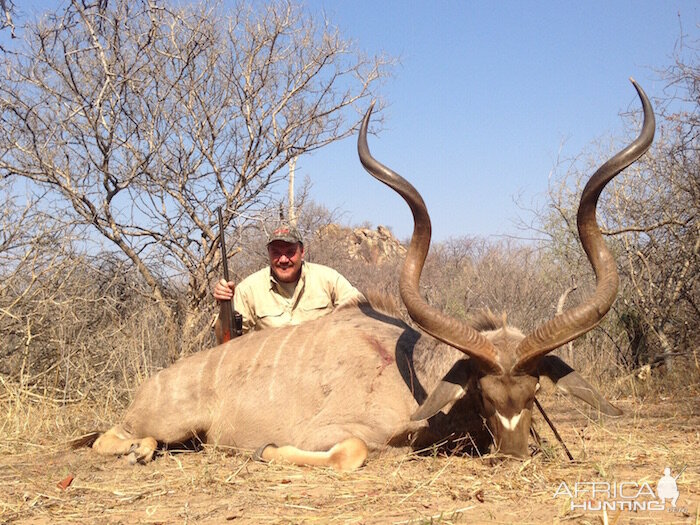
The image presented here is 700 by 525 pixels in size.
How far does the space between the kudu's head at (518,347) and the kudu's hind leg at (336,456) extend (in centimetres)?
29

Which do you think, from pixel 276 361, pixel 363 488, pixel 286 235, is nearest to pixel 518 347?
pixel 363 488

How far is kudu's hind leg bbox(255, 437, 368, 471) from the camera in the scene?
322 centimetres

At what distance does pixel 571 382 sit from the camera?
327 cm

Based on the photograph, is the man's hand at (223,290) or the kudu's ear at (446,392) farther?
the man's hand at (223,290)

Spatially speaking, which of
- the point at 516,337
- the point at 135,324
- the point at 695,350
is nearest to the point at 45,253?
the point at 135,324

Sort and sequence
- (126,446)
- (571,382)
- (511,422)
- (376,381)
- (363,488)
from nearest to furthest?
(363,488), (511,422), (571,382), (376,381), (126,446)

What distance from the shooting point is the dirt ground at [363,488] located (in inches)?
97.0

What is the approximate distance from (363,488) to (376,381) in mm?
831

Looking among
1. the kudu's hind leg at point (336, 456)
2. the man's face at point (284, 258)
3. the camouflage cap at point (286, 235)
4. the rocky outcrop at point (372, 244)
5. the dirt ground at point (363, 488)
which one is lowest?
the dirt ground at point (363, 488)

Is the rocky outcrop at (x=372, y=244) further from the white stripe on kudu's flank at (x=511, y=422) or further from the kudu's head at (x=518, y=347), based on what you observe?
the white stripe on kudu's flank at (x=511, y=422)

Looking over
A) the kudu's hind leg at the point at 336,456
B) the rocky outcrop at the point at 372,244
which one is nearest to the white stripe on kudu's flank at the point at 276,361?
the kudu's hind leg at the point at 336,456

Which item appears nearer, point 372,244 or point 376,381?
point 376,381

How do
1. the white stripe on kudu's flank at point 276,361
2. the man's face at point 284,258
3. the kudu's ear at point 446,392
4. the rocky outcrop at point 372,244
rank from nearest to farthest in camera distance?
the kudu's ear at point 446,392 → the white stripe on kudu's flank at point 276,361 → the man's face at point 284,258 → the rocky outcrop at point 372,244

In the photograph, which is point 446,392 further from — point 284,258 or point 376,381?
point 284,258
